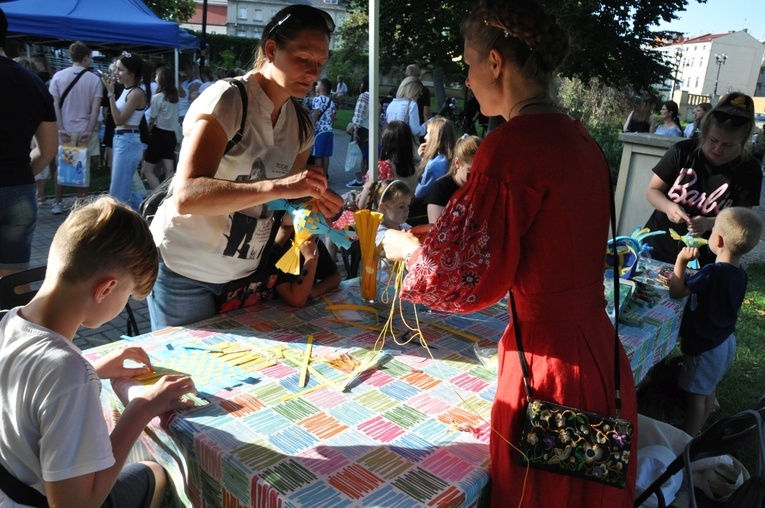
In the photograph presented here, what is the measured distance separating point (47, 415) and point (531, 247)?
1154 millimetres

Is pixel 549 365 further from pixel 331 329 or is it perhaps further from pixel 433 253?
pixel 331 329

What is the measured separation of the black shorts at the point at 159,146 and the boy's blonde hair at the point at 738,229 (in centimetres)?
660

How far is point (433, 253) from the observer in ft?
4.43

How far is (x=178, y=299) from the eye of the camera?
208 cm

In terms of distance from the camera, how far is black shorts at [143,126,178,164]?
7.38 metres

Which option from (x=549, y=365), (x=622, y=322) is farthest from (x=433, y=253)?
(x=622, y=322)

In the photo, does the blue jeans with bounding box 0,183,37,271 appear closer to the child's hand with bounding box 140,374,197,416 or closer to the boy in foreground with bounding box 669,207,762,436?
the child's hand with bounding box 140,374,197,416

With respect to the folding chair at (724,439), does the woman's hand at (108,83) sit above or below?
above

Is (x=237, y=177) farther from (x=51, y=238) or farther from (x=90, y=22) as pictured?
(x=90, y=22)

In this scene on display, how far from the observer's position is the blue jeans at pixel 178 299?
2.04m

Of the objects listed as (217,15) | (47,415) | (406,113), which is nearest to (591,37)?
(406,113)

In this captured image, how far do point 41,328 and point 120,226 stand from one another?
29cm

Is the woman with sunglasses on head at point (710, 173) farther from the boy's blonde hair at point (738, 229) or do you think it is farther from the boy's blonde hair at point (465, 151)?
the boy's blonde hair at point (465, 151)

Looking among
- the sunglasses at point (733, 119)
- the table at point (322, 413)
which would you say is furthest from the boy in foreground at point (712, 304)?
the table at point (322, 413)
